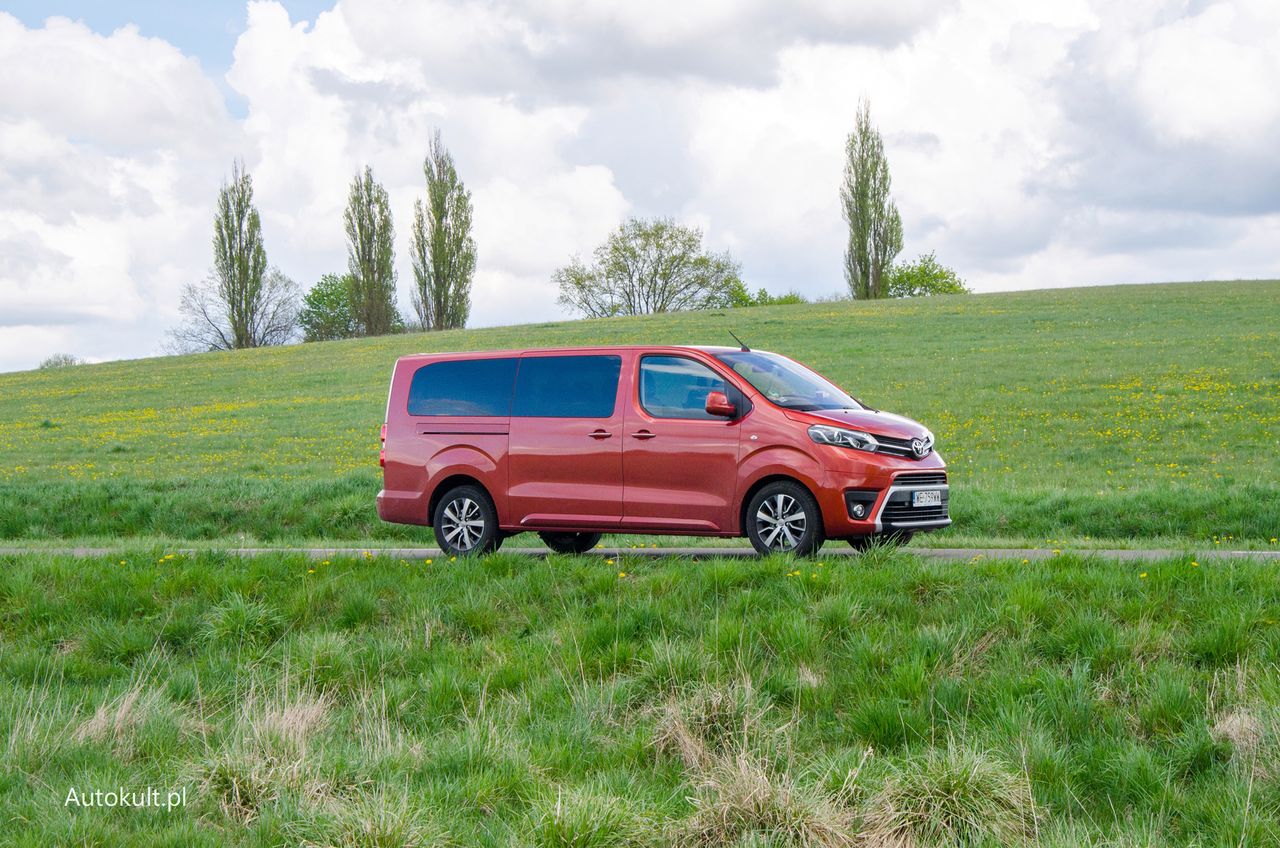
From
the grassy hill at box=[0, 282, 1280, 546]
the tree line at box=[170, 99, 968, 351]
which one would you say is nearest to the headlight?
the grassy hill at box=[0, 282, 1280, 546]

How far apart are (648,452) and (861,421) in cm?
189

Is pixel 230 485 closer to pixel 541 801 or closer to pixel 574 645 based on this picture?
pixel 574 645

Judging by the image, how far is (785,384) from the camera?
10.7m

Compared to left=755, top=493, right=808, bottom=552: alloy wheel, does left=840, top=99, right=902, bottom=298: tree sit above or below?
above

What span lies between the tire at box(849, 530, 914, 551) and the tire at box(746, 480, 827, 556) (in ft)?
1.42

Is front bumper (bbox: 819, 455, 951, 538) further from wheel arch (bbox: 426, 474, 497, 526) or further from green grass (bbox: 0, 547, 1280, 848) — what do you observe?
wheel arch (bbox: 426, 474, 497, 526)

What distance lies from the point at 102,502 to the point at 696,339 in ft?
78.8

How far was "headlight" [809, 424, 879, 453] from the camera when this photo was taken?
9820 mm

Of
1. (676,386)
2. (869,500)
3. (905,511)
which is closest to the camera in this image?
(869,500)

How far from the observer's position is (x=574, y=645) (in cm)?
839

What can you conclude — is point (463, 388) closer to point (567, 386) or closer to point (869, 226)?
point (567, 386)

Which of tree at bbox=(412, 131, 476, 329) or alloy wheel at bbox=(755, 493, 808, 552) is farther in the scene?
tree at bbox=(412, 131, 476, 329)

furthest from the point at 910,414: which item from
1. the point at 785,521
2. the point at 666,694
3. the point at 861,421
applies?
the point at 666,694

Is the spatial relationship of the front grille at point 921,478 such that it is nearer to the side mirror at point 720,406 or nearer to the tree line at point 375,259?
the side mirror at point 720,406
